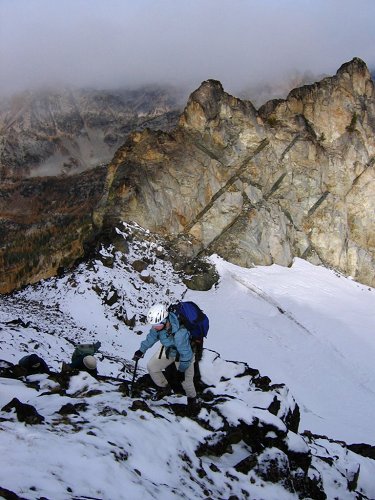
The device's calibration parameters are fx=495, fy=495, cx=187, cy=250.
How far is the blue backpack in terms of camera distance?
1087 centimetres

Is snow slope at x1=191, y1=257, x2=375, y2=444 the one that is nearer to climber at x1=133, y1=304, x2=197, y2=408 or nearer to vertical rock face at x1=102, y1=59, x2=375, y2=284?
vertical rock face at x1=102, y1=59, x2=375, y2=284

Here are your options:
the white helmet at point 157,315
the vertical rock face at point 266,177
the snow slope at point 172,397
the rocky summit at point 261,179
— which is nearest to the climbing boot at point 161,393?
the snow slope at point 172,397

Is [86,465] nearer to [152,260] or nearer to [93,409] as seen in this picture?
[93,409]

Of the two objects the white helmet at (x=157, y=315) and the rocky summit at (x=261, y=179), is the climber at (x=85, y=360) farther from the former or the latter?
the rocky summit at (x=261, y=179)

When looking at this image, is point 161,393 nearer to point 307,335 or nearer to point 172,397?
point 172,397

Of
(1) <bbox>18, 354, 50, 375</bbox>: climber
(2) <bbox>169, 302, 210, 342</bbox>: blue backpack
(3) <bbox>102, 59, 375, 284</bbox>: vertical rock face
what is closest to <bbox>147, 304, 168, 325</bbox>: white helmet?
(2) <bbox>169, 302, 210, 342</bbox>: blue backpack

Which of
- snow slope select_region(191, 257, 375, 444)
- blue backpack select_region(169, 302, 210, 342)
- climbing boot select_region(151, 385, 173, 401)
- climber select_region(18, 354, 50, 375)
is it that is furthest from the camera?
snow slope select_region(191, 257, 375, 444)

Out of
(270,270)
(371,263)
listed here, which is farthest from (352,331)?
(371,263)

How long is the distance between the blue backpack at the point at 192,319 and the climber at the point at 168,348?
0.55ft

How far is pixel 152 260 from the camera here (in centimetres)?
3656

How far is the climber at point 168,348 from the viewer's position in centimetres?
1069

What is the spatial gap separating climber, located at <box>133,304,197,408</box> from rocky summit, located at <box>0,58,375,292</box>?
84.9ft

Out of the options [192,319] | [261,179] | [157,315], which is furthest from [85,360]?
[261,179]

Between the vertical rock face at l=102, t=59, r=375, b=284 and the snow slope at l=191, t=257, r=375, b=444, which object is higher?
the vertical rock face at l=102, t=59, r=375, b=284
